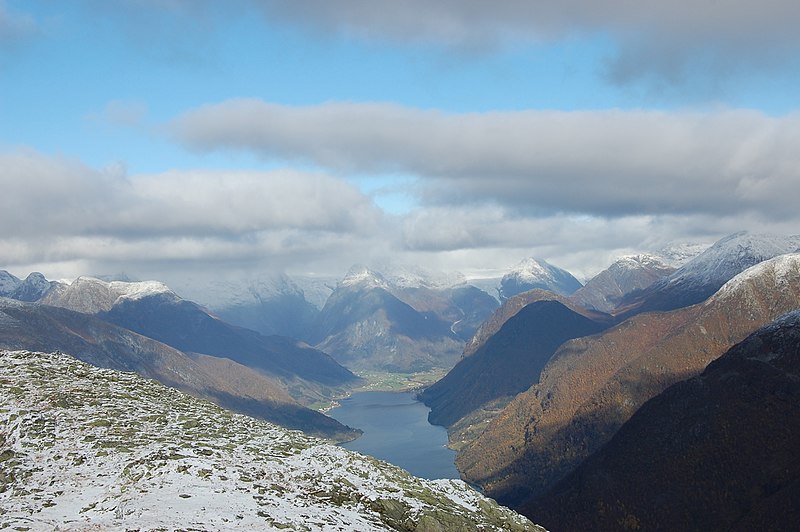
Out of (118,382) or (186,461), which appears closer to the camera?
(186,461)

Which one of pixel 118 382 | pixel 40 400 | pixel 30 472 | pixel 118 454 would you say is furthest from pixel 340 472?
pixel 118 382

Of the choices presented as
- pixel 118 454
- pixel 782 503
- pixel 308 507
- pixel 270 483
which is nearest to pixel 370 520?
pixel 308 507

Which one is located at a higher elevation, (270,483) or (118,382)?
(118,382)

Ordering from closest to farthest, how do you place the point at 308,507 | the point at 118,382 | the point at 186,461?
1. the point at 308,507
2. the point at 186,461
3. the point at 118,382

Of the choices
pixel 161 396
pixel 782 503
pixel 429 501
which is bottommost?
pixel 782 503

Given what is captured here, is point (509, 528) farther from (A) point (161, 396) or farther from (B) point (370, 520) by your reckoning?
(A) point (161, 396)

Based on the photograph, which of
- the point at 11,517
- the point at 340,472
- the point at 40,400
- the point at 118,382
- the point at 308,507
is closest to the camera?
the point at 11,517

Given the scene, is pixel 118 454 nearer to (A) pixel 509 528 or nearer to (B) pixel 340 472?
(B) pixel 340 472
